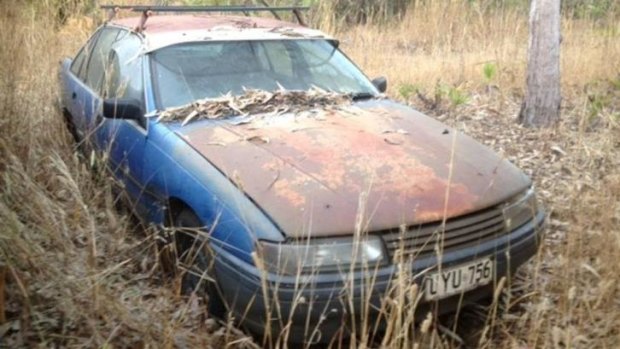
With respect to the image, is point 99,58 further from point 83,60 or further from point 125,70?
point 125,70

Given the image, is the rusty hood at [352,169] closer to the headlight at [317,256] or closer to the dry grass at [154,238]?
the headlight at [317,256]

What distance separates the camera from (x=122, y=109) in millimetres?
3598

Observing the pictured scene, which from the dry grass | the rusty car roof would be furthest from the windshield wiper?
the dry grass

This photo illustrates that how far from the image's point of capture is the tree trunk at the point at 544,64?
5.55 m

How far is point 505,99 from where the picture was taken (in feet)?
22.7

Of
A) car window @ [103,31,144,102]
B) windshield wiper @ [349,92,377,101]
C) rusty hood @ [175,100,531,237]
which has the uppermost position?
car window @ [103,31,144,102]

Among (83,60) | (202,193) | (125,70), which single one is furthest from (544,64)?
(83,60)

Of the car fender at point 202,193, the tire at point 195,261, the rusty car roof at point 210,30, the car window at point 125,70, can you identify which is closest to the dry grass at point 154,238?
the tire at point 195,261

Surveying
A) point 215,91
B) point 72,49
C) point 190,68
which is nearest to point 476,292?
point 215,91

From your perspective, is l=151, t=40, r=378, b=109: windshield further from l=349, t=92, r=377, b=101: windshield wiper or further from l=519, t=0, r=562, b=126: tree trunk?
l=519, t=0, r=562, b=126: tree trunk

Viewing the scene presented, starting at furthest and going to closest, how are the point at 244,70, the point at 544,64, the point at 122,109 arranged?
the point at 544,64 < the point at 244,70 < the point at 122,109

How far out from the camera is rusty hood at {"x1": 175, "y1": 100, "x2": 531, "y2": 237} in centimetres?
261

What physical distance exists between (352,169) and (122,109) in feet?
4.93

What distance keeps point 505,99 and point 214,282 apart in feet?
16.8
